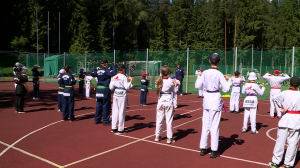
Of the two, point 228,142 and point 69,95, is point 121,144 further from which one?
point 69,95

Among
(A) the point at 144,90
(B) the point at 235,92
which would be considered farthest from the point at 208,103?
(A) the point at 144,90

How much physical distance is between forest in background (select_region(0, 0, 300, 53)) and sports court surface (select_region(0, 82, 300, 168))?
3568 cm

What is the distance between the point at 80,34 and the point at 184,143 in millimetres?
45033

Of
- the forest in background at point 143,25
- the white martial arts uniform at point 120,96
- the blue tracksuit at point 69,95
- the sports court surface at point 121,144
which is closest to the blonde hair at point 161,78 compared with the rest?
the white martial arts uniform at point 120,96

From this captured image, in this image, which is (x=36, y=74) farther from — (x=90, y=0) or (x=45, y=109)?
(x=90, y=0)

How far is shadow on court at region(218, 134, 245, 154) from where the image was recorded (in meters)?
6.84

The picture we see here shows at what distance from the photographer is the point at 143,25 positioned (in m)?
59.6

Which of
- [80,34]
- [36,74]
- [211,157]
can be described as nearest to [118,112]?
[211,157]

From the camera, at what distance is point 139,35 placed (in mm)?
59812

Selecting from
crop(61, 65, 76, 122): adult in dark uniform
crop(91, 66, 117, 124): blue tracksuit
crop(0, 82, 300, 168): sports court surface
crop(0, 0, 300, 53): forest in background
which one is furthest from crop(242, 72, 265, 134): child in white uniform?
crop(0, 0, 300, 53): forest in background

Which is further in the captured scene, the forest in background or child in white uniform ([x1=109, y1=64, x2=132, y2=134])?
the forest in background

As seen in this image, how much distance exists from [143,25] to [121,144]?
54.5 meters

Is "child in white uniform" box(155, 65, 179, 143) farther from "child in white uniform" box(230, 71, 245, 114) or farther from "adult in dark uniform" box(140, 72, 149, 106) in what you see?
"adult in dark uniform" box(140, 72, 149, 106)

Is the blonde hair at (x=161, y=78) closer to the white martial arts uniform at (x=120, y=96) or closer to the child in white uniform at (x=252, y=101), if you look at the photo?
the white martial arts uniform at (x=120, y=96)
